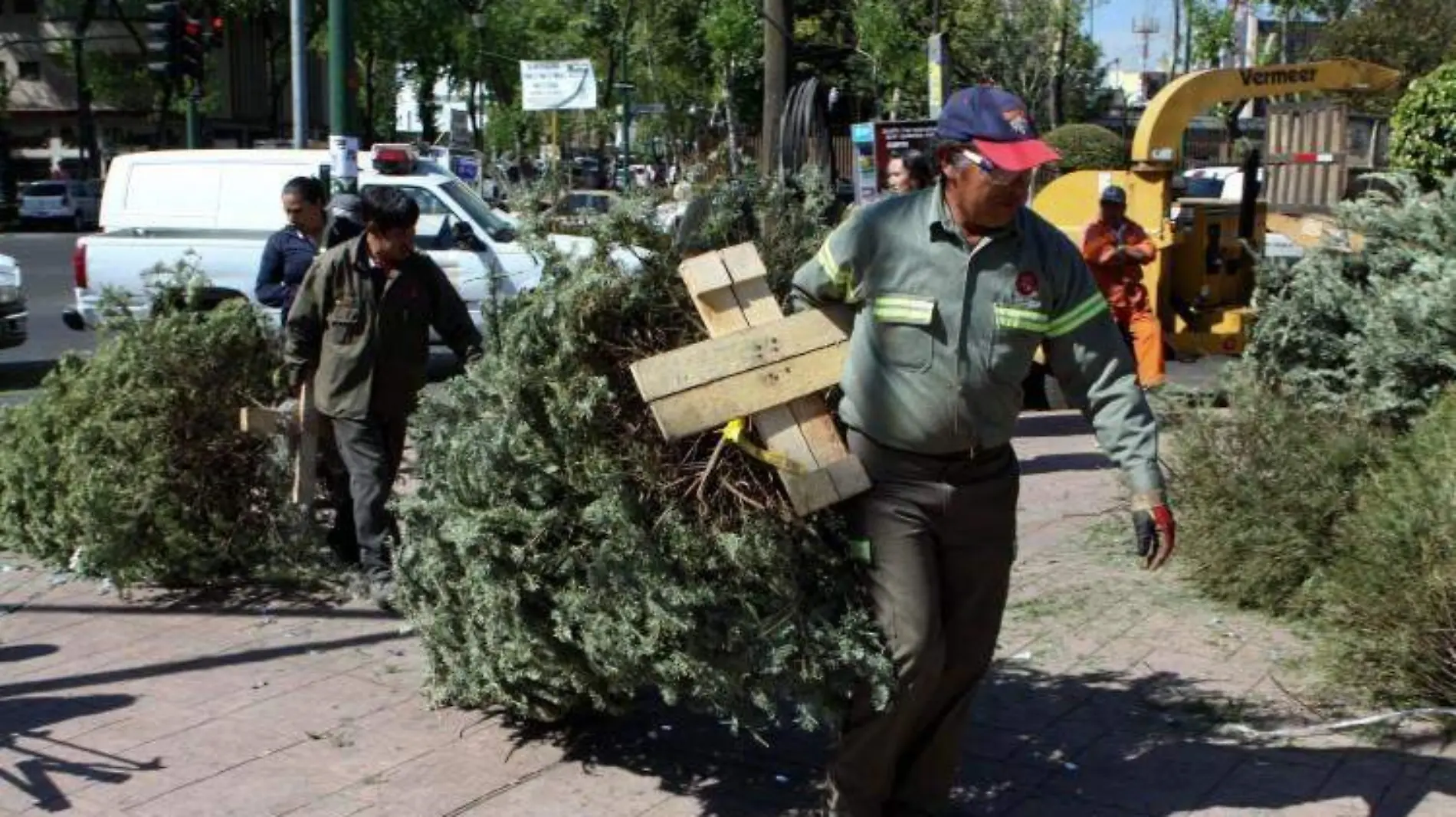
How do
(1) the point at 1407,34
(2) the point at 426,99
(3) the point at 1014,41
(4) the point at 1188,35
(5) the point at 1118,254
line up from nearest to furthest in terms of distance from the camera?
1. (5) the point at 1118,254
2. (1) the point at 1407,34
3. (3) the point at 1014,41
4. (4) the point at 1188,35
5. (2) the point at 426,99

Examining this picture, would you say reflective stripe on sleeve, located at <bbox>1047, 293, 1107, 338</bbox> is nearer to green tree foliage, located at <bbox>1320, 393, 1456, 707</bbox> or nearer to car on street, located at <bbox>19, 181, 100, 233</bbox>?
green tree foliage, located at <bbox>1320, 393, 1456, 707</bbox>

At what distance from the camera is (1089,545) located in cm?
695

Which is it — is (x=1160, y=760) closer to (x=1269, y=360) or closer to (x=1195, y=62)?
(x=1269, y=360)

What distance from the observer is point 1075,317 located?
376 cm

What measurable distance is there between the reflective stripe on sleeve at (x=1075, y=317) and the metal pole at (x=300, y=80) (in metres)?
15.2

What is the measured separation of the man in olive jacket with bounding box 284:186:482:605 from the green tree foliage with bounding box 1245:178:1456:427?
12.7ft

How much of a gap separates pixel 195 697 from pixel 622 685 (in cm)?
195

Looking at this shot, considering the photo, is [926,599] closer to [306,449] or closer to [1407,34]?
[306,449]

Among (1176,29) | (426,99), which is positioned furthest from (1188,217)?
(426,99)

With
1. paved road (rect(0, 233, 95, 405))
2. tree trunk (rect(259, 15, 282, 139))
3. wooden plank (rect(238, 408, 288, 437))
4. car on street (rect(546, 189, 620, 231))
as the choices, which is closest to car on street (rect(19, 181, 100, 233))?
paved road (rect(0, 233, 95, 405))

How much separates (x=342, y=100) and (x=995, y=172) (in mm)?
8262

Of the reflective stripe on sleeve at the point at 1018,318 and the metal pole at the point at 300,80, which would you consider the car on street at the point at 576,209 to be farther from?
the metal pole at the point at 300,80

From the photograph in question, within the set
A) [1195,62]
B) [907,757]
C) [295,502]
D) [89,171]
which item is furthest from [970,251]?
[89,171]

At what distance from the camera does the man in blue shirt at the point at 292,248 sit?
7.21m
